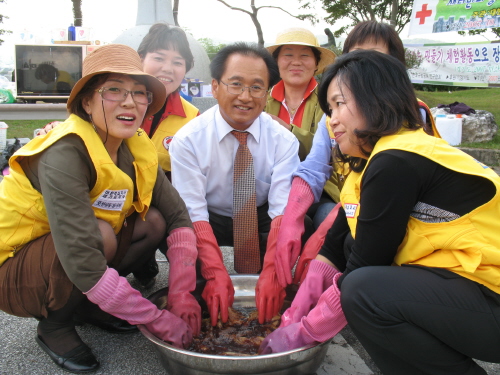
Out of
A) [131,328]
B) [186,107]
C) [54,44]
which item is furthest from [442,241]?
[54,44]

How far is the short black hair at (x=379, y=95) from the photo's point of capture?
4.87 feet

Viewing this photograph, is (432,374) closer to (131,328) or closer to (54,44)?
(131,328)

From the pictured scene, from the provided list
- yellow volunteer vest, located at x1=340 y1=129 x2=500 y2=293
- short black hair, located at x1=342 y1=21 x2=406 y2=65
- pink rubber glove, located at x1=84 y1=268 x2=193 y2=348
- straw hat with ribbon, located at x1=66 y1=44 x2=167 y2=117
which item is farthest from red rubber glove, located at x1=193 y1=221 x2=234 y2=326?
short black hair, located at x1=342 y1=21 x2=406 y2=65

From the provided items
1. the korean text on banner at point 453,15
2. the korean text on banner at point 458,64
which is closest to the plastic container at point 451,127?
the korean text on banner at point 458,64

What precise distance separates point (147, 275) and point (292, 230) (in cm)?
96

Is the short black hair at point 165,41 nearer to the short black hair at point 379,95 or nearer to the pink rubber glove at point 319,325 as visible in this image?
the short black hair at point 379,95

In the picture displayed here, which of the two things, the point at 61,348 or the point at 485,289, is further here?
the point at 61,348

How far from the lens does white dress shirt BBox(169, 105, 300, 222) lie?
2.37m

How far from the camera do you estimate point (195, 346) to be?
75.3 inches

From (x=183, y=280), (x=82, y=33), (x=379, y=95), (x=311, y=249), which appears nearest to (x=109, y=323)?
(x=183, y=280)

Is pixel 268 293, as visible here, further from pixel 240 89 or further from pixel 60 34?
pixel 60 34

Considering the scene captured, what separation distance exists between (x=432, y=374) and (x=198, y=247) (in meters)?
1.15

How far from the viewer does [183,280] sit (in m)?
1.96

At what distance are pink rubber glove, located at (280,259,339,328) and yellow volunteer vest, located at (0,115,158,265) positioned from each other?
822 mm
